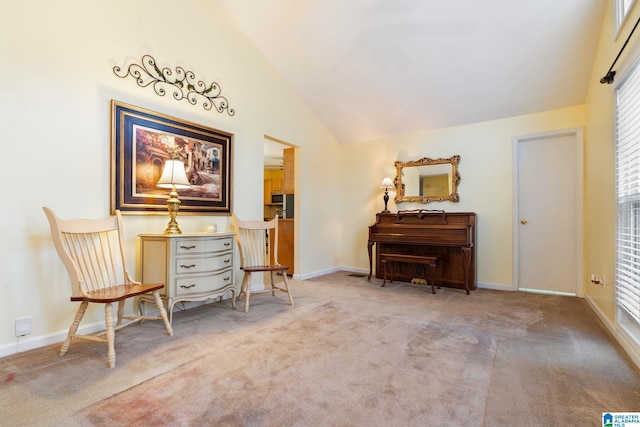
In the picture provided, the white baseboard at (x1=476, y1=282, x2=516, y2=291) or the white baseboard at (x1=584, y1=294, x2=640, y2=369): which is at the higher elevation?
the white baseboard at (x1=584, y1=294, x2=640, y2=369)

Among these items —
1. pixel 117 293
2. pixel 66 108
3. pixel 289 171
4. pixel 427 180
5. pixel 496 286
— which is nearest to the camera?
pixel 117 293

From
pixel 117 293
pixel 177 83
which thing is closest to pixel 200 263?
pixel 117 293

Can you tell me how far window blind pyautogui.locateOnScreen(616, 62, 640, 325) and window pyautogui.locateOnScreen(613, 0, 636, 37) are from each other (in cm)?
47

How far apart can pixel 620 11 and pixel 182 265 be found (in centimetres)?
404

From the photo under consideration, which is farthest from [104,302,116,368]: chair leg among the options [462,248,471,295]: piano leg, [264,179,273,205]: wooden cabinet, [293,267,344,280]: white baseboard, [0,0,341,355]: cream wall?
[264,179,273,205]: wooden cabinet

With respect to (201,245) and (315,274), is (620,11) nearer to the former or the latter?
(201,245)

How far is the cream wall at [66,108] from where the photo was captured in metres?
2.07

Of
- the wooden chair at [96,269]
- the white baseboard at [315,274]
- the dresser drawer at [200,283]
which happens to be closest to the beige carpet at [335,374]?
the wooden chair at [96,269]

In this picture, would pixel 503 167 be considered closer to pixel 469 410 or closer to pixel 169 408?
pixel 469 410

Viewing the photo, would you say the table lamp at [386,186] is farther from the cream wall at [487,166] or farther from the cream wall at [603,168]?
the cream wall at [603,168]

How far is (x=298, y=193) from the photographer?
4.64 m

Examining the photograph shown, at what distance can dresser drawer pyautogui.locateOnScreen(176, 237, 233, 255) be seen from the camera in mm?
2600

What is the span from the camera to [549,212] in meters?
3.86

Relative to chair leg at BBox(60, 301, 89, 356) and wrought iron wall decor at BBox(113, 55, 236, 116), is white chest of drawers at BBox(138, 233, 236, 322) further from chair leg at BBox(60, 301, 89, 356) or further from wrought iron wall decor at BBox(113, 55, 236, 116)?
wrought iron wall decor at BBox(113, 55, 236, 116)
